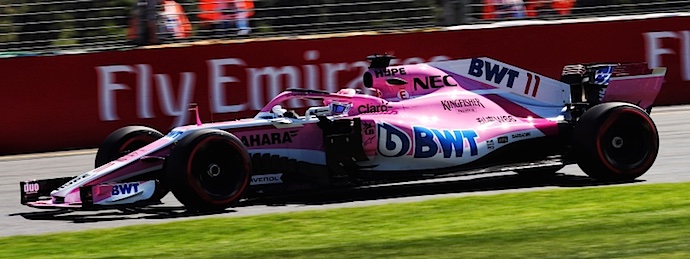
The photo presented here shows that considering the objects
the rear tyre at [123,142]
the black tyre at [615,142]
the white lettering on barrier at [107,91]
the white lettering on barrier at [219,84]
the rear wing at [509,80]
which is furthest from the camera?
the white lettering on barrier at [219,84]

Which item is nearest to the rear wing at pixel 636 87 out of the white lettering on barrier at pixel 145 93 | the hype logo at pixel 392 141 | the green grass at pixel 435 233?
the green grass at pixel 435 233

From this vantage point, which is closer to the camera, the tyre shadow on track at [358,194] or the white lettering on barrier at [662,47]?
the tyre shadow on track at [358,194]

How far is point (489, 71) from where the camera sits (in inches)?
430

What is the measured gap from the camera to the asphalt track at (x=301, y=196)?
936cm

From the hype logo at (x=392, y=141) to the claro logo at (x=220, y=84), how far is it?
4771 millimetres

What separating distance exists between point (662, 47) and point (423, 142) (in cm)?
712

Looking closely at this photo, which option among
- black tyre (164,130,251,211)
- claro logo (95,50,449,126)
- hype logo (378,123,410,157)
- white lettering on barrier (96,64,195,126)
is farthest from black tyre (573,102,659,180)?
white lettering on barrier (96,64,195,126)

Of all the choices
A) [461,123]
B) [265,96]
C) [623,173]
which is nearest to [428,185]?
[461,123]

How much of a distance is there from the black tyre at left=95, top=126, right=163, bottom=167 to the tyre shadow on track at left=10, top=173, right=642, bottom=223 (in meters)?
0.63

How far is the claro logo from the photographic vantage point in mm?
14500

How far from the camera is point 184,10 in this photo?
50.5ft

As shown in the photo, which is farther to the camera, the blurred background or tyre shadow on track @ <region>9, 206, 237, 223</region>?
the blurred background

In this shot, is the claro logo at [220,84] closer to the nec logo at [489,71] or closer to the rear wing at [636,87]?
the nec logo at [489,71]

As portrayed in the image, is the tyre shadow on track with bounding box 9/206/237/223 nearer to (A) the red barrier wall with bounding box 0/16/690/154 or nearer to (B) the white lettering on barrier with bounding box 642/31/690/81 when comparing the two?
(A) the red barrier wall with bounding box 0/16/690/154
